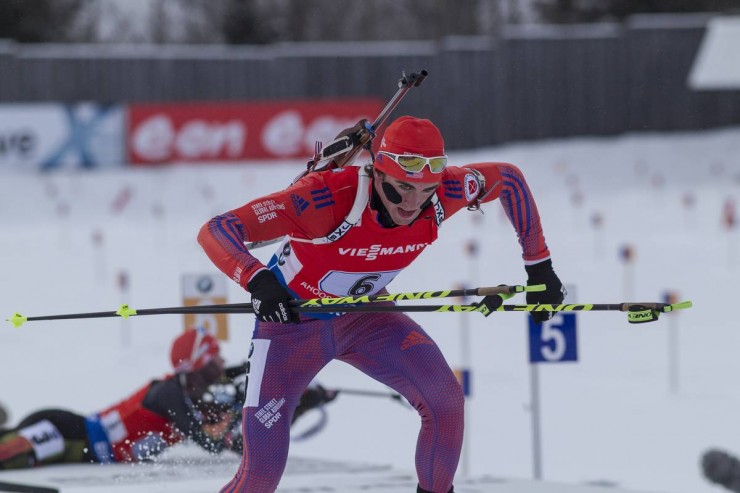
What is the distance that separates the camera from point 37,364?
36.9 ft

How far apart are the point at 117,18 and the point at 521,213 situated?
150 ft

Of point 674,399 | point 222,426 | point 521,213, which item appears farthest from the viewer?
point 674,399

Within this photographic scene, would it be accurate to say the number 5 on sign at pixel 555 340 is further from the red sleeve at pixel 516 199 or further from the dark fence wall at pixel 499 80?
the dark fence wall at pixel 499 80

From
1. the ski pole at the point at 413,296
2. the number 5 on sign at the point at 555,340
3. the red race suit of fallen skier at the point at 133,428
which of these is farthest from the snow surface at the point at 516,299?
the ski pole at the point at 413,296

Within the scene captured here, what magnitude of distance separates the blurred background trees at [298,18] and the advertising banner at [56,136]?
13.7 meters

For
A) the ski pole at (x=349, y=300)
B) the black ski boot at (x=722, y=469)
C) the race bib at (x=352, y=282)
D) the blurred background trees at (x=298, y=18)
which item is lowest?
the black ski boot at (x=722, y=469)

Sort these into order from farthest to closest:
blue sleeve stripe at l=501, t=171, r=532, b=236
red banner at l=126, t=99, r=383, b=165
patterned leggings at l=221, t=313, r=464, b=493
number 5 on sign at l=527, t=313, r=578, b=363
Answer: red banner at l=126, t=99, r=383, b=165 → number 5 on sign at l=527, t=313, r=578, b=363 → blue sleeve stripe at l=501, t=171, r=532, b=236 → patterned leggings at l=221, t=313, r=464, b=493

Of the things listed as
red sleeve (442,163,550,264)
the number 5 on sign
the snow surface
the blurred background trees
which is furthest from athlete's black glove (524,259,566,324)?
the blurred background trees

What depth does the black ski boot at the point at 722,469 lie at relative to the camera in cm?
646

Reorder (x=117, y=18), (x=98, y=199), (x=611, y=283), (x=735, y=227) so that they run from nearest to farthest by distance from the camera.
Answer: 1. (x=611, y=283)
2. (x=735, y=227)
3. (x=98, y=199)
4. (x=117, y=18)

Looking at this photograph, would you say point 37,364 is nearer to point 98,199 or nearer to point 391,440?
point 391,440

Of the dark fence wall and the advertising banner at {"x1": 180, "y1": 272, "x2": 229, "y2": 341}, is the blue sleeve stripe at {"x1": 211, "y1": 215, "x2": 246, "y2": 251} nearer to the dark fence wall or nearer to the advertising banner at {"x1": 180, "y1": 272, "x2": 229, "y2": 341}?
the advertising banner at {"x1": 180, "y1": 272, "x2": 229, "y2": 341}

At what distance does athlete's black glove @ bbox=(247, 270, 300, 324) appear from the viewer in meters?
4.25

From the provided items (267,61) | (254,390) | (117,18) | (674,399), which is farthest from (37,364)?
(117,18)
